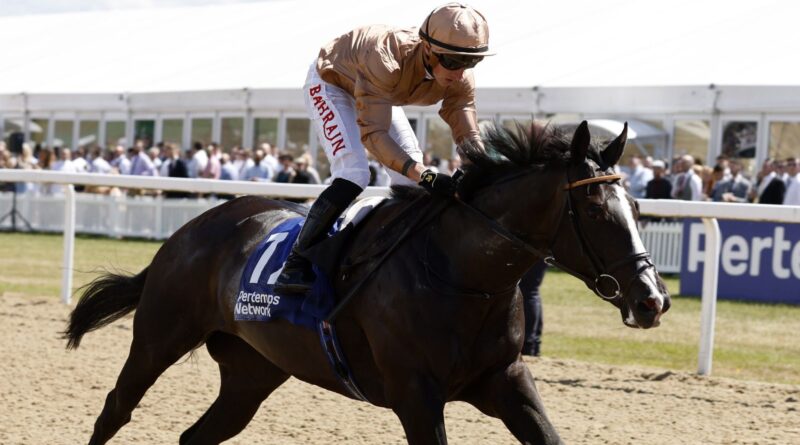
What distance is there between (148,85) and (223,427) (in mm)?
19595

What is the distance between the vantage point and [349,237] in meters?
4.40

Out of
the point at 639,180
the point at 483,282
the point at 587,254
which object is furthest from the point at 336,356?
the point at 639,180

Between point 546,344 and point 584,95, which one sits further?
point 584,95

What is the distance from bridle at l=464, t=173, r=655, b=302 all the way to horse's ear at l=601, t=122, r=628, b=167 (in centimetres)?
10

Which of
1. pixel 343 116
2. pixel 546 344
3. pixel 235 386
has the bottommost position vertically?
pixel 546 344

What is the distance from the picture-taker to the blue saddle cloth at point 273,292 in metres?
4.34

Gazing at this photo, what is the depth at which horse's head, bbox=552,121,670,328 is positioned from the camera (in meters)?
3.50

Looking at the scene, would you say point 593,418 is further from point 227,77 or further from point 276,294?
point 227,77

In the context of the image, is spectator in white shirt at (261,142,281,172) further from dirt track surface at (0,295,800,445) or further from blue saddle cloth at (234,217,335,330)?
blue saddle cloth at (234,217,335,330)

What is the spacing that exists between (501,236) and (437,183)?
31cm

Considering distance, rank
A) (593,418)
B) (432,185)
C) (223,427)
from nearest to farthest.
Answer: (432,185) < (223,427) < (593,418)

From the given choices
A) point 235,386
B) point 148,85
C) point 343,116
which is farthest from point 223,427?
point 148,85

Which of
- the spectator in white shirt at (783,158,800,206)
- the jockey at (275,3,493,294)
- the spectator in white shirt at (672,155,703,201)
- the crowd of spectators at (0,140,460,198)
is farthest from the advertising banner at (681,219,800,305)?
the jockey at (275,3,493,294)

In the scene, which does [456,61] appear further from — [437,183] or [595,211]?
[595,211]
